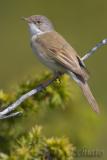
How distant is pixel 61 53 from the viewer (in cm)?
448

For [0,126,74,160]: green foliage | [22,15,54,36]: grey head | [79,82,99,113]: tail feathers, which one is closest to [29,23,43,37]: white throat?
[22,15,54,36]: grey head

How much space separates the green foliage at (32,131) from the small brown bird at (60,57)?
0.29 meters

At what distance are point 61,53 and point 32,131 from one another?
1204mm

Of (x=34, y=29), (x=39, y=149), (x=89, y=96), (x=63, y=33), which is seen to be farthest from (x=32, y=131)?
(x=63, y=33)

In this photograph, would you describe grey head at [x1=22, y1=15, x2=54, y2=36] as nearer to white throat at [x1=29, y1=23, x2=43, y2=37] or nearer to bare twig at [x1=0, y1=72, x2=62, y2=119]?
white throat at [x1=29, y1=23, x2=43, y2=37]

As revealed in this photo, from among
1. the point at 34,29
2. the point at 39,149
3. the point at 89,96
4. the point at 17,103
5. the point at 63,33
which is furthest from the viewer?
the point at 63,33

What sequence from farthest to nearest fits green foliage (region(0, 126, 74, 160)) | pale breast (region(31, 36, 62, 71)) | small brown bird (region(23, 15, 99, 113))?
pale breast (region(31, 36, 62, 71))
small brown bird (region(23, 15, 99, 113))
green foliage (region(0, 126, 74, 160))

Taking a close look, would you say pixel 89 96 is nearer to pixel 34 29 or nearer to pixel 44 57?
pixel 44 57

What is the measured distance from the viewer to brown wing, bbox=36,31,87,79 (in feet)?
14.2

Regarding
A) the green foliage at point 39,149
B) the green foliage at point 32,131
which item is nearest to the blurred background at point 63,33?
the green foliage at point 32,131

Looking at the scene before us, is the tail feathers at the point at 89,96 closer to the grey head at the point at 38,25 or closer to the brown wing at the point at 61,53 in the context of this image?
the brown wing at the point at 61,53

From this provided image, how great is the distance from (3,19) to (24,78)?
4.17 meters

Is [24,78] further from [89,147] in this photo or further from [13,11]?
[13,11]

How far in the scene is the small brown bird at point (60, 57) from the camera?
4.30 m
